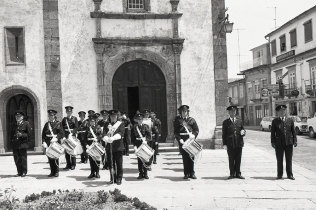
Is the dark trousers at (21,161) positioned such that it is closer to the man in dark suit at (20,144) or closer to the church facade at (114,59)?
the man in dark suit at (20,144)

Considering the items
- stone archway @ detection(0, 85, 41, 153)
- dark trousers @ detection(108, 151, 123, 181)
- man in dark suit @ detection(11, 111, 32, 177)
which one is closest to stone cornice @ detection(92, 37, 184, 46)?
stone archway @ detection(0, 85, 41, 153)

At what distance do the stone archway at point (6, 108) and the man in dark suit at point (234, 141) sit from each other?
838 cm

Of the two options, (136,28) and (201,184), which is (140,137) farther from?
(136,28)

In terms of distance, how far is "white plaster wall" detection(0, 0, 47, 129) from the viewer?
49.8 feet

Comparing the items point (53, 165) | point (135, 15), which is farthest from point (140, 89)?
point (53, 165)

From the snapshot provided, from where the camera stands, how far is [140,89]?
16016 mm

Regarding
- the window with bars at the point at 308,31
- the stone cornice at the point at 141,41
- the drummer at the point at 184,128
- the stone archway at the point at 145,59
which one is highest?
the window with bars at the point at 308,31

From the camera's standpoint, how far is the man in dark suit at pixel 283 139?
30.6 feet

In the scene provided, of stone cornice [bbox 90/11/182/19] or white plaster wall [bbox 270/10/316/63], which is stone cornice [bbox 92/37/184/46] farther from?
white plaster wall [bbox 270/10/316/63]

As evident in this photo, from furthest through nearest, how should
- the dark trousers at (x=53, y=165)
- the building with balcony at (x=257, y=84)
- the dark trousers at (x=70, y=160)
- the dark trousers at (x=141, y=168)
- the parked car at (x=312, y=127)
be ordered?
the building with balcony at (x=257, y=84) < the parked car at (x=312, y=127) < the dark trousers at (x=70, y=160) < the dark trousers at (x=53, y=165) < the dark trousers at (x=141, y=168)

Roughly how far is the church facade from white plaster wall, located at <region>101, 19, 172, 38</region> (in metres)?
0.04

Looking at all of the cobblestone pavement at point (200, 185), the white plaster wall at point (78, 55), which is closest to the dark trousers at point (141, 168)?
the cobblestone pavement at point (200, 185)

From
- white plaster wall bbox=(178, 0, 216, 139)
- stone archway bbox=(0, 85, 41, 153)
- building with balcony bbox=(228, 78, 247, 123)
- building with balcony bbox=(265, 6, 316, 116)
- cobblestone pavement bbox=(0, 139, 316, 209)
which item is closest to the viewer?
cobblestone pavement bbox=(0, 139, 316, 209)

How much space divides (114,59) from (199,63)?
341cm
